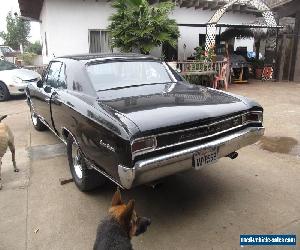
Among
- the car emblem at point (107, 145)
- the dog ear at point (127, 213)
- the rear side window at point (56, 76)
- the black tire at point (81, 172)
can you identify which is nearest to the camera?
the dog ear at point (127, 213)

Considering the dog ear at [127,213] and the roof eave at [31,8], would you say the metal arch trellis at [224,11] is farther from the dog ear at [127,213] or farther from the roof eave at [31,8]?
the dog ear at [127,213]

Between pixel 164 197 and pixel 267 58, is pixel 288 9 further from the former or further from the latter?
pixel 164 197

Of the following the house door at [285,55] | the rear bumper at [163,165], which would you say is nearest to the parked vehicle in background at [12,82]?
the rear bumper at [163,165]

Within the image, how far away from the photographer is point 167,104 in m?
3.54

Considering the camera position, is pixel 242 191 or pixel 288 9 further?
pixel 288 9

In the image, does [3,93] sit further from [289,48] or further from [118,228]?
[289,48]

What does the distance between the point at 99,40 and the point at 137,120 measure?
10519mm

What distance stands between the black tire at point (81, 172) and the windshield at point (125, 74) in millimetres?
847

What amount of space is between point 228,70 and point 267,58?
3.50m

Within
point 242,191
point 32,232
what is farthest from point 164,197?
point 32,232

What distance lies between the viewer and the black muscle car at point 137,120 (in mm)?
3059

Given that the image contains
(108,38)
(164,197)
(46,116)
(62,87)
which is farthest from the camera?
(108,38)

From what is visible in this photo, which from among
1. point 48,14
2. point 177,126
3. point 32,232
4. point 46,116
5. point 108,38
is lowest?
point 32,232

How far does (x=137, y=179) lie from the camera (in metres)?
3.01
